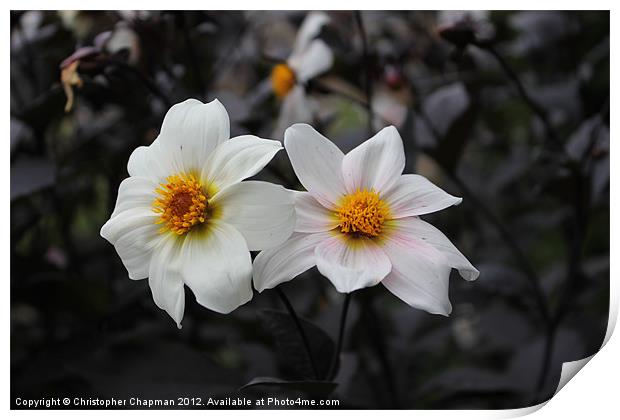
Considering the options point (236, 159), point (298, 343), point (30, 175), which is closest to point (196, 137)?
point (236, 159)

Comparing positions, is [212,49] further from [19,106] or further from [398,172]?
[398,172]

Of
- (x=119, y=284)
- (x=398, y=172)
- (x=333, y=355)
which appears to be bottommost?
(x=119, y=284)

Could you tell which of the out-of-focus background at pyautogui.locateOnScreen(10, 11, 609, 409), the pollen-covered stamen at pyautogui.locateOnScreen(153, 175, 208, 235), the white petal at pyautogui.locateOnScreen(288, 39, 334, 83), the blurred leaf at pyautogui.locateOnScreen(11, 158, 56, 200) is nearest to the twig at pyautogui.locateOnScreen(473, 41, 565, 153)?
the out-of-focus background at pyautogui.locateOnScreen(10, 11, 609, 409)

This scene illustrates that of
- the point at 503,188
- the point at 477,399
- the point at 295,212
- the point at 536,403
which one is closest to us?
the point at 295,212

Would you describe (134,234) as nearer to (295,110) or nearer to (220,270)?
(220,270)

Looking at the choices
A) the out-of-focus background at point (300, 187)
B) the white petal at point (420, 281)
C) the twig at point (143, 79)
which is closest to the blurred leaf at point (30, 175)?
the out-of-focus background at point (300, 187)

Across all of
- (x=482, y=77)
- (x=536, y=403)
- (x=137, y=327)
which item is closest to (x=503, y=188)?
(x=482, y=77)
